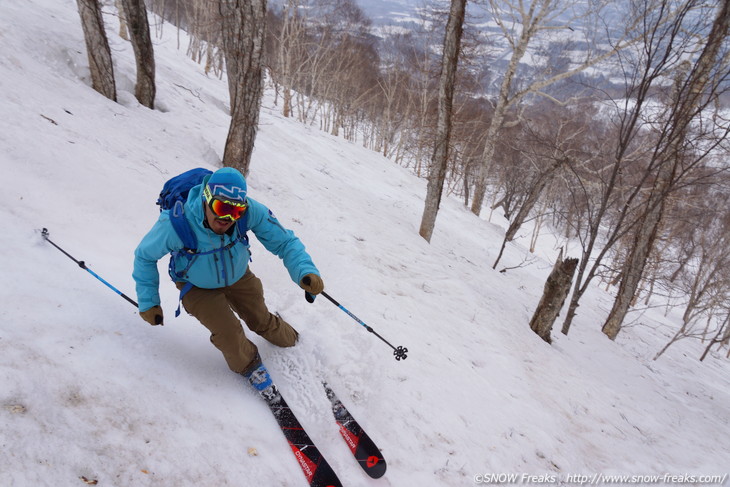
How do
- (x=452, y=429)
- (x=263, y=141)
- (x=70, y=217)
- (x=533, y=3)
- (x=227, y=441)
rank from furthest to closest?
(x=533, y=3) < (x=263, y=141) < (x=70, y=217) < (x=452, y=429) < (x=227, y=441)

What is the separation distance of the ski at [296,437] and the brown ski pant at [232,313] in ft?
0.65

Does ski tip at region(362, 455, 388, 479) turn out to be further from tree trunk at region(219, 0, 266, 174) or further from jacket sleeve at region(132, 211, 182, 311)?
tree trunk at region(219, 0, 266, 174)

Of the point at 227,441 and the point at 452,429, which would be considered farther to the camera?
the point at 452,429

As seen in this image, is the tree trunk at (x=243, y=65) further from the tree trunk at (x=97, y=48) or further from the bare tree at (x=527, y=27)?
the bare tree at (x=527, y=27)

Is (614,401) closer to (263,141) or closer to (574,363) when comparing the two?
(574,363)

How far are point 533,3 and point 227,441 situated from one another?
17168 mm

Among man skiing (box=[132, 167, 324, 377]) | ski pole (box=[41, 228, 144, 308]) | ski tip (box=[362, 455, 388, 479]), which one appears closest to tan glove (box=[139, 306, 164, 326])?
man skiing (box=[132, 167, 324, 377])

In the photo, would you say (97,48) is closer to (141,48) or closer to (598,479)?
(141,48)

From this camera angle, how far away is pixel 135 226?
180 inches

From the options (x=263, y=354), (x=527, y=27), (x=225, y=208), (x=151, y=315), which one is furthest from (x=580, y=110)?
(x=151, y=315)

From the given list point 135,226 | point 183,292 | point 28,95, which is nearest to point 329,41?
point 28,95

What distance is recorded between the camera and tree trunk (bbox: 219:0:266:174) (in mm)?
5383

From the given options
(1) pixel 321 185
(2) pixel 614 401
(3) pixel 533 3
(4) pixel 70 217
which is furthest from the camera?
(3) pixel 533 3

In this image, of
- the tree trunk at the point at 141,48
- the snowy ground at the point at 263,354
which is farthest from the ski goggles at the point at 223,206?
the tree trunk at the point at 141,48
